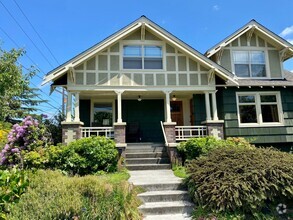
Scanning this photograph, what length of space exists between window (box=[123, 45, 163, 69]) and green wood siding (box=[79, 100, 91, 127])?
10.9 feet

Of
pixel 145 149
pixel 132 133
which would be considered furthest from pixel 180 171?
pixel 132 133

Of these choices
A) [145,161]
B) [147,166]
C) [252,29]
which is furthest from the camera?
[252,29]

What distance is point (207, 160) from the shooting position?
6.71m

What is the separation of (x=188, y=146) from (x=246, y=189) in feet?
14.3

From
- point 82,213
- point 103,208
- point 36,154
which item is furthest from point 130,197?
point 36,154

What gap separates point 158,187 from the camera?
6.90 metres

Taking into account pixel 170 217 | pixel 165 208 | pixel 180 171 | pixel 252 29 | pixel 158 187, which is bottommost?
pixel 170 217

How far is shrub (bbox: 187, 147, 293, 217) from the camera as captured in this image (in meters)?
5.35

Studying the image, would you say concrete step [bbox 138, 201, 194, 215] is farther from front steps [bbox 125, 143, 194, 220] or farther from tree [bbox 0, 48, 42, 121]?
tree [bbox 0, 48, 42, 121]

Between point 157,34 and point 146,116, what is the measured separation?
445 centimetres

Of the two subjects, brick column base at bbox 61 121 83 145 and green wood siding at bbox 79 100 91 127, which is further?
green wood siding at bbox 79 100 91 127

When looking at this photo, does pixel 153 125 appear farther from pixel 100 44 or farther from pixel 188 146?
pixel 100 44

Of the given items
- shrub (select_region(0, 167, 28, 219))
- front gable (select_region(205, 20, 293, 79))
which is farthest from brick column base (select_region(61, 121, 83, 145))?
shrub (select_region(0, 167, 28, 219))

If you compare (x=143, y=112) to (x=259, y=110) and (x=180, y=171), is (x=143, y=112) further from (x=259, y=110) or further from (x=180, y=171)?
(x=259, y=110)
